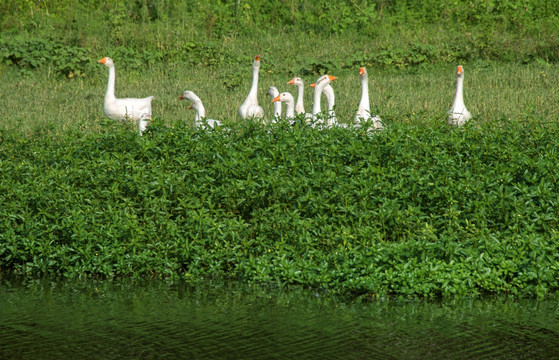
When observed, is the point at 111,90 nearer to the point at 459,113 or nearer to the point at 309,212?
the point at 459,113

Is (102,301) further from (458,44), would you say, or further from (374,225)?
(458,44)

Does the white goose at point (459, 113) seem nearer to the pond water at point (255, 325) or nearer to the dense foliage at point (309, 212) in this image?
the dense foliage at point (309, 212)

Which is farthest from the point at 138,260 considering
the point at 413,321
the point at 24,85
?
the point at 24,85

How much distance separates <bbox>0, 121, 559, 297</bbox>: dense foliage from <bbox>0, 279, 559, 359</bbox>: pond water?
1.12ft

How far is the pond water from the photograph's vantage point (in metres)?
5.84

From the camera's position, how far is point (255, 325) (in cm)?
643

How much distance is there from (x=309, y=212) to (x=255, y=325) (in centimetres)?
236

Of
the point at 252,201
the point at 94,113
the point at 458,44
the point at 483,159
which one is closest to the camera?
the point at 252,201

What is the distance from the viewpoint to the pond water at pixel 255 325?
584 centimetres

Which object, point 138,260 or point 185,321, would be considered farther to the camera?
point 138,260

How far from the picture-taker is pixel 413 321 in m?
6.46

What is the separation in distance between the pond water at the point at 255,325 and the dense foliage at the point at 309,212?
1.12 feet

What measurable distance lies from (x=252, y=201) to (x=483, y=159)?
2905 mm

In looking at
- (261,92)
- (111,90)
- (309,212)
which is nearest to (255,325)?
(309,212)
